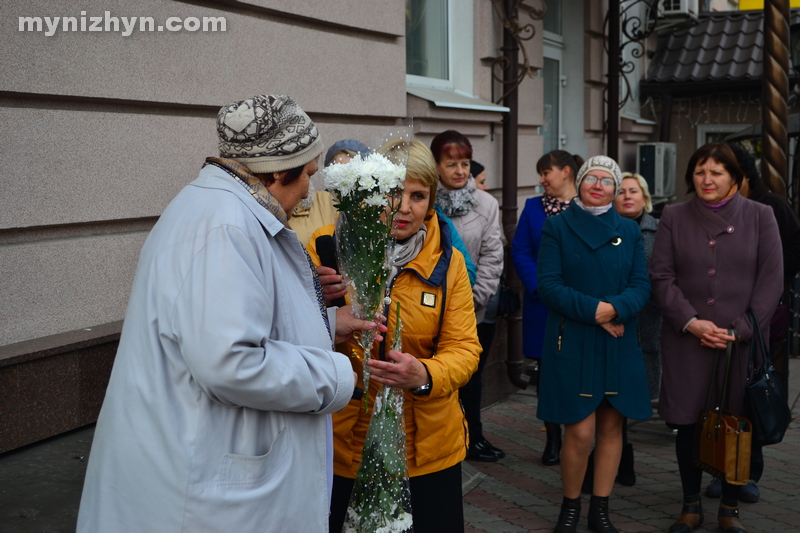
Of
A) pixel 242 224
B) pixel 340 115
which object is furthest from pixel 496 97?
pixel 242 224

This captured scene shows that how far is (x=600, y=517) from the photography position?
168 inches

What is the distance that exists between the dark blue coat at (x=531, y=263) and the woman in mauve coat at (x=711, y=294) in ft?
4.32

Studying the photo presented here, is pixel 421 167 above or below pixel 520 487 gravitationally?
→ above

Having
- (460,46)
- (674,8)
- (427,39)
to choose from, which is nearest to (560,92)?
(674,8)

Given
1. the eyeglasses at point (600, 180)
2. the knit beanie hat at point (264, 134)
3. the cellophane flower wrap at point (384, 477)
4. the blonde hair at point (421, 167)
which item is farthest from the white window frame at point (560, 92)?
the knit beanie hat at point (264, 134)

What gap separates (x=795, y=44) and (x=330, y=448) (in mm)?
7920

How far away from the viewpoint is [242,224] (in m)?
1.99

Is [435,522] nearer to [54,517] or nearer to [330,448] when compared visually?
[330,448]

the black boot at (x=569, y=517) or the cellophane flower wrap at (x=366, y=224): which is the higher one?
the cellophane flower wrap at (x=366, y=224)

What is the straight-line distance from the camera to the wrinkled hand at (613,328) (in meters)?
4.18

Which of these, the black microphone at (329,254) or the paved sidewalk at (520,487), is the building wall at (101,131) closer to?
the black microphone at (329,254)

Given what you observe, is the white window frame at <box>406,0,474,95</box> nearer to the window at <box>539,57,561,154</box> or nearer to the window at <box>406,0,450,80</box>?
the window at <box>406,0,450,80</box>

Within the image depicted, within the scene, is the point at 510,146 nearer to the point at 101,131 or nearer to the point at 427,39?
the point at 427,39

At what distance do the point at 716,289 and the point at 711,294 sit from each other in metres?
0.03
